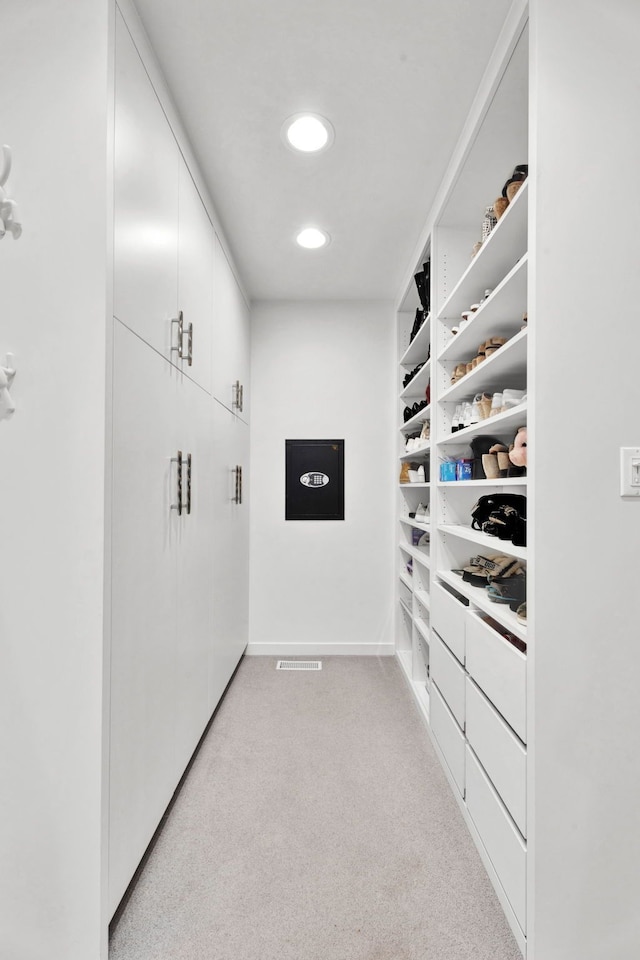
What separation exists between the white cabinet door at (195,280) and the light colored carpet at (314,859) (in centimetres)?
161

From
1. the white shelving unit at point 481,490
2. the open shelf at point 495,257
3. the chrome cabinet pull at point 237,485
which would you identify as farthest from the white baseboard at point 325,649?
the open shelf at point 495,257

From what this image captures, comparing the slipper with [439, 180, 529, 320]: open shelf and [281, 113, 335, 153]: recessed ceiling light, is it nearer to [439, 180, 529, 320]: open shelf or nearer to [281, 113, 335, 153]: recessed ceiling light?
[439, 180, 529, 320]: open shelf

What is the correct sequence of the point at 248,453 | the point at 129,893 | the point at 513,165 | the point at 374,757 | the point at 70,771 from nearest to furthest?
the point at 70,771 < the point at 129,893 < the point at 513,165 < the point at 374,757 < the point at 248,453

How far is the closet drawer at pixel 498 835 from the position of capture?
1.24 m

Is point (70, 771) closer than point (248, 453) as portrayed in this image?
Yes

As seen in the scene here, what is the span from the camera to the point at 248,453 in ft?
11.4

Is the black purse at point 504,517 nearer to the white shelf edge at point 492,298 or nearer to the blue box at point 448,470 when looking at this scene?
the blue box at point 448,470

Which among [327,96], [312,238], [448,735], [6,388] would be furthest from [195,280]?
[448,735]

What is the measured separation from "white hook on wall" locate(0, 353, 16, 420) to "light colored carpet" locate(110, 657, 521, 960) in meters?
1.35

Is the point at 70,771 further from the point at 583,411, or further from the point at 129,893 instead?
the point at 583,411

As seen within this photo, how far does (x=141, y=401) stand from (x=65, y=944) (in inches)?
52.4

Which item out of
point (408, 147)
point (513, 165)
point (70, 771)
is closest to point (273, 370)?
point (408, 147)

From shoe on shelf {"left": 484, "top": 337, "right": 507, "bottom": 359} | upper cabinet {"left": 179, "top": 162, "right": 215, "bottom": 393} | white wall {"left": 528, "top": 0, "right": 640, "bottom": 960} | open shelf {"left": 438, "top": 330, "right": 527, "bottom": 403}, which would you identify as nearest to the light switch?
white wall {"left": 528, "top": 0, "right": 640, "bottom": 960}

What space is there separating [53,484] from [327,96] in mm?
1534
